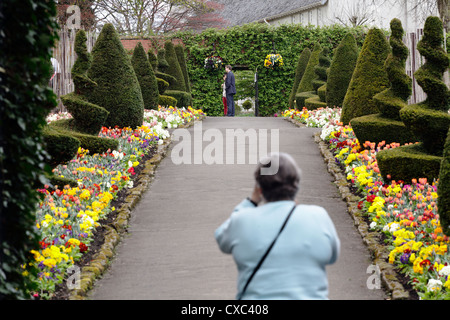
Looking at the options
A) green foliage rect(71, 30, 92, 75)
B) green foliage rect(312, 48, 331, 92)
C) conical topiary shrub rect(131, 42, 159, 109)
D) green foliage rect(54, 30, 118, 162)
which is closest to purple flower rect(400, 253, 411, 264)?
green foliage rect(54, 30, 118, 162)

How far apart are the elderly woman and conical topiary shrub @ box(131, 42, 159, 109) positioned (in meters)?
13.6

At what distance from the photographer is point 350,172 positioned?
33.0 feet

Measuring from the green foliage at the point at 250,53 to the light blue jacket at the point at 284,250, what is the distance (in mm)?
24034

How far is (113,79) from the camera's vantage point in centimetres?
1271

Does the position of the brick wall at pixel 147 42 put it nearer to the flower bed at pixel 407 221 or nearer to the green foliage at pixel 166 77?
the green foliage at pixel 166 77

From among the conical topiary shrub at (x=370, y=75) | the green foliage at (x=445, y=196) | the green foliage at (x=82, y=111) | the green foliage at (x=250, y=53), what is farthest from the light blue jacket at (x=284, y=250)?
the green foliage at (x=250, y=53)

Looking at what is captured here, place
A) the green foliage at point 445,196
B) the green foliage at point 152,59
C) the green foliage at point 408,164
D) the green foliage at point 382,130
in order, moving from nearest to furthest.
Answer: the green foliage at point 445,196
the green foliage at point 408,164
the green foliage at point 382,130
the green foliage at point 152,59

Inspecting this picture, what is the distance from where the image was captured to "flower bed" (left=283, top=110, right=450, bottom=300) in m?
5.52

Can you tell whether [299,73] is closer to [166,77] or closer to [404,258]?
[166,77]

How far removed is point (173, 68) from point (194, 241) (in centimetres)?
1597

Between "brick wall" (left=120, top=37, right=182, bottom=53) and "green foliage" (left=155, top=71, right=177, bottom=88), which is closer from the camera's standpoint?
"green foliage" (left=155, top=71, right=177, bottom=88)

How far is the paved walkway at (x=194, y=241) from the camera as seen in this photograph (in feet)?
18.7

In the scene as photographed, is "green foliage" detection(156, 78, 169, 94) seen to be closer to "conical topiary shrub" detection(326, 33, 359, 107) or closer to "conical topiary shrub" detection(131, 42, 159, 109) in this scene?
"conical topiary shrub" detection(131, 42, 159, 109)

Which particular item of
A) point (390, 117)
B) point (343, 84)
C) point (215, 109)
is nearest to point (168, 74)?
point (215, 109)
